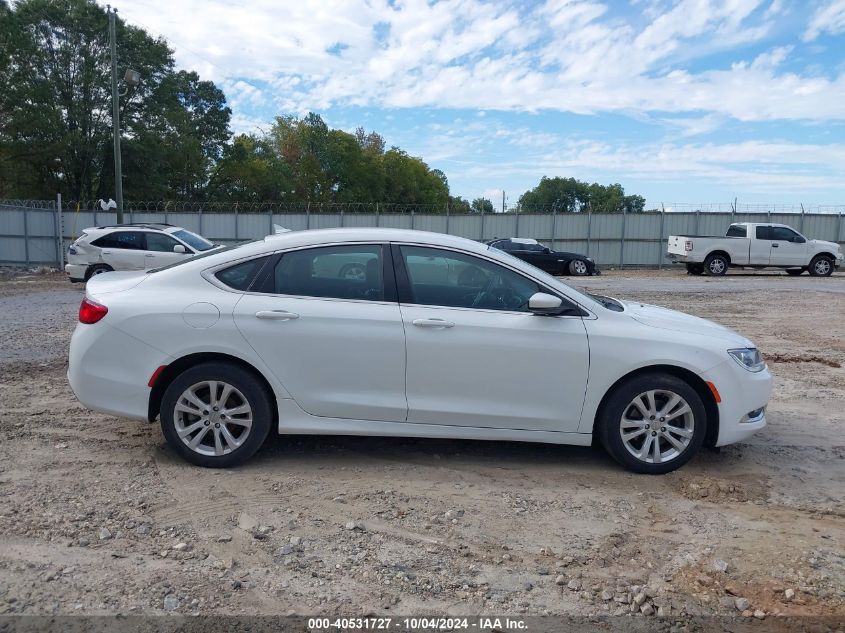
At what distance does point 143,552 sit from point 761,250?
79.1 ft

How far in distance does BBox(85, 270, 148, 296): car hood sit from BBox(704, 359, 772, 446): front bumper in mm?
3976

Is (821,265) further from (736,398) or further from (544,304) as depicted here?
(544,304)

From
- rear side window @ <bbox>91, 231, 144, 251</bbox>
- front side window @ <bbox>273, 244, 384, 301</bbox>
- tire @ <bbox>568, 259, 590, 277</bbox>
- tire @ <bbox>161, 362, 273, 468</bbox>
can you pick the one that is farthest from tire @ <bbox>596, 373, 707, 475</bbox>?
tire @ <bbox>568, 259, 590, 277</bbox>

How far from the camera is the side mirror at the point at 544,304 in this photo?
4.64 m

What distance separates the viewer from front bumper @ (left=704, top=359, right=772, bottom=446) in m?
4.74

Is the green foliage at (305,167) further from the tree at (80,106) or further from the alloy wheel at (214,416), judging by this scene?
the alloy wheel at (214,416)

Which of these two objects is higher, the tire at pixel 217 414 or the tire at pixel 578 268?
the tire at pixel 578 268

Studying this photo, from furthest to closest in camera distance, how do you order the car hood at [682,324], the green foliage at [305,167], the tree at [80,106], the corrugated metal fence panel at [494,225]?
the green foliage at [305,167] < the tree at [80,106] < the corrugated metal fence panel at [494,225] < the car hood at [682,324]

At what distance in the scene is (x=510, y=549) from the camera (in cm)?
368

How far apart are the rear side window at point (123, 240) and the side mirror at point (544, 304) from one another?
13545mm

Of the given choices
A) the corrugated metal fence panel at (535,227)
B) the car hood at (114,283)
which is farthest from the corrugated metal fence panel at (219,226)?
the car hood at (114,283)

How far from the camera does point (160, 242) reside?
1605cm

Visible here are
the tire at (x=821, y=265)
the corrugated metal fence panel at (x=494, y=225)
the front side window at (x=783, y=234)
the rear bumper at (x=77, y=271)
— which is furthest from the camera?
the corrugated metal fence panel at (x=494, y=225)

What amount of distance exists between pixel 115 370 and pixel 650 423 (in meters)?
3.59
